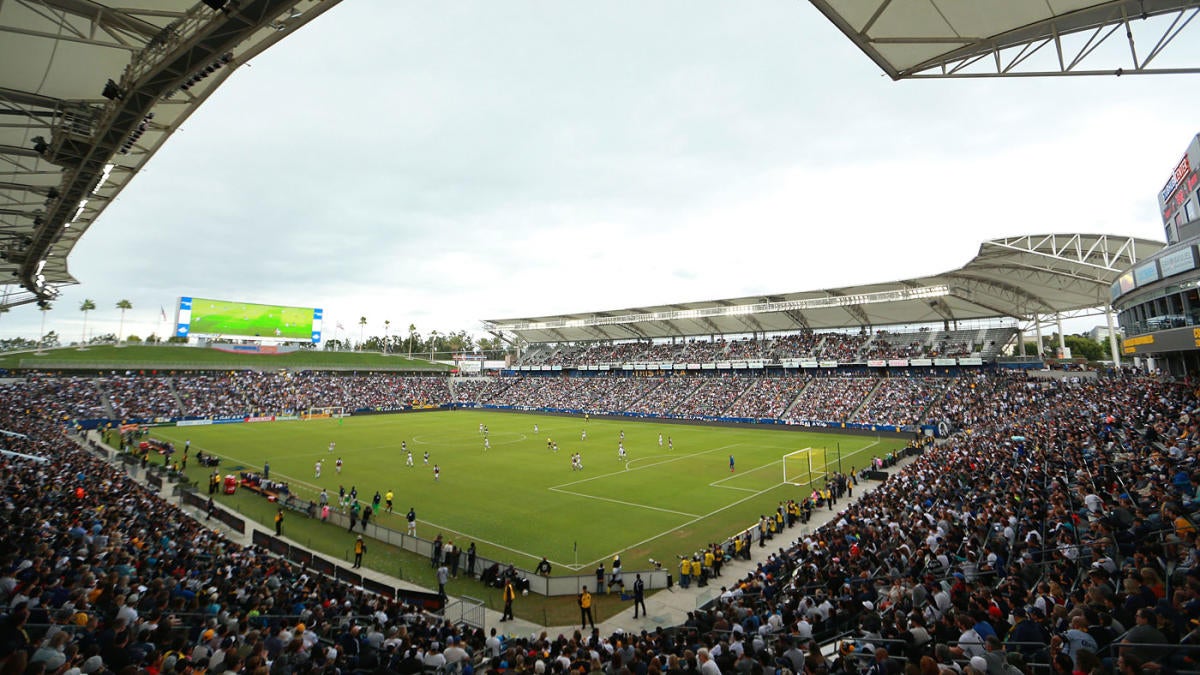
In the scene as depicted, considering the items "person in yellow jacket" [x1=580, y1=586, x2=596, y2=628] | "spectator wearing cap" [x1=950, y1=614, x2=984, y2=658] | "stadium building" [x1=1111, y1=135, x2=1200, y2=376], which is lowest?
"person in yellow jacket" [x1=580, y1=586, x2=596, y2=628]

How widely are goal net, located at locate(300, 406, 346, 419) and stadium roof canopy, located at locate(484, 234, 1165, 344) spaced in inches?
1254

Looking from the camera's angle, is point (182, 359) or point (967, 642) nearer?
point (967, 642)

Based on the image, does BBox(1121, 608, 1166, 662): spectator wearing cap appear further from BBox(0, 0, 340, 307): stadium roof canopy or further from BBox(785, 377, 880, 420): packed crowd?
BBox(785, 377, 880, 420): packed crowd

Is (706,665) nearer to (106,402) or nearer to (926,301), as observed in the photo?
(926,301)

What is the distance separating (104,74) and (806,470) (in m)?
35.4

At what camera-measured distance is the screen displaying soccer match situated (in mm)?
71312

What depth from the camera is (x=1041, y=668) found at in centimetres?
657

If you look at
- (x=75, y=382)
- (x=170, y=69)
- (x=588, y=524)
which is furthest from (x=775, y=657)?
(x=75, y=382)

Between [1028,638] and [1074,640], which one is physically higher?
[1074,640]

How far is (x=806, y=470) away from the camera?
3384cm

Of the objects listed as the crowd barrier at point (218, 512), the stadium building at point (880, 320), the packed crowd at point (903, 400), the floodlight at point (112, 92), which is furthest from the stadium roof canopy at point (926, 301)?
the crowd barrier at point (218, 512)

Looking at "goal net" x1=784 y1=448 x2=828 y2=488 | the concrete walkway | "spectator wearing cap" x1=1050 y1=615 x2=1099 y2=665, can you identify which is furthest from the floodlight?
"goal net" x1=784 y1=448 x2=828 y2=488

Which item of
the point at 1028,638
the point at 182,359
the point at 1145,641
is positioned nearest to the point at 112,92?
the point at 1028,638

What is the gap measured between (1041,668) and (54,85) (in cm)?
1882
